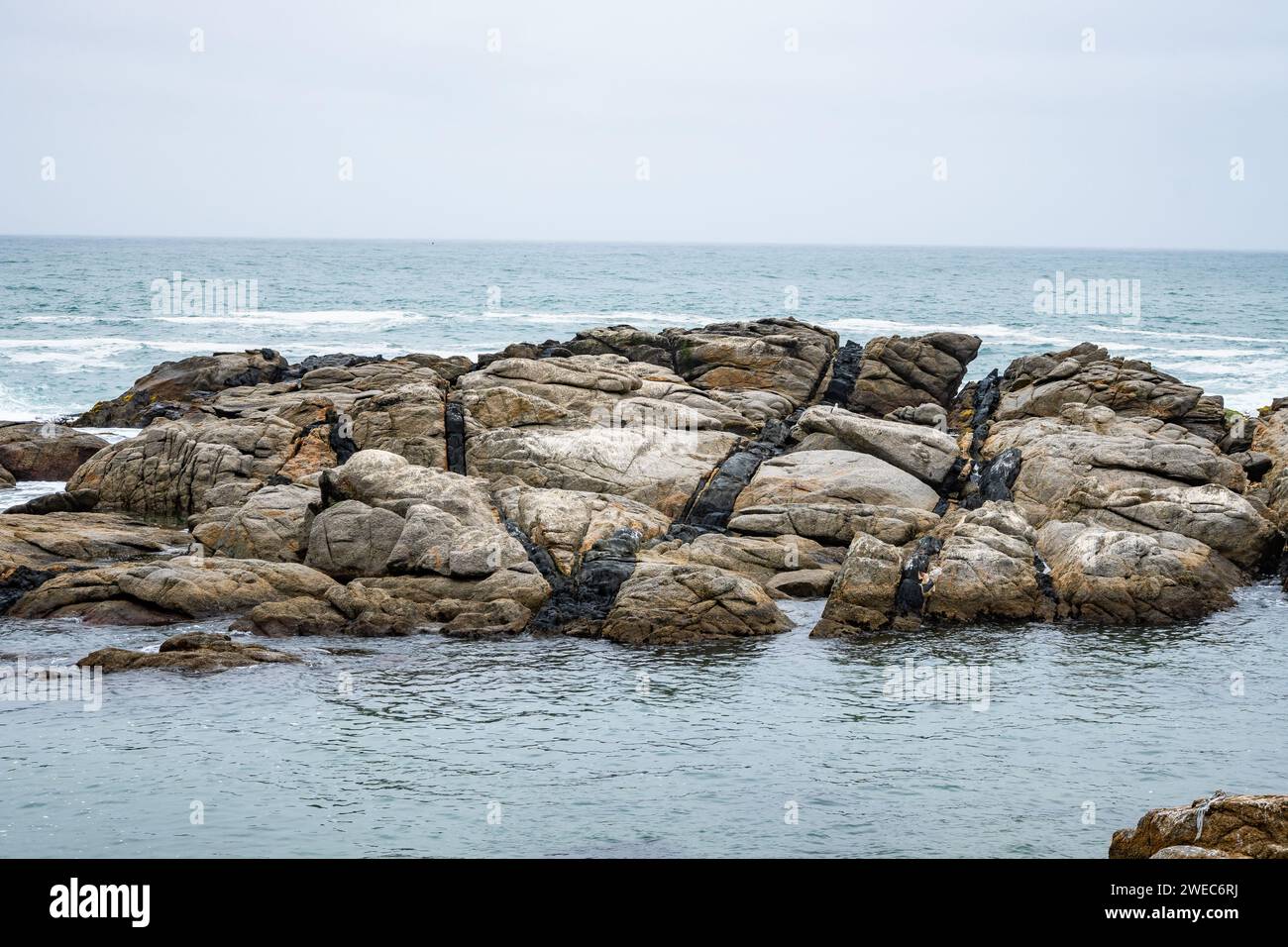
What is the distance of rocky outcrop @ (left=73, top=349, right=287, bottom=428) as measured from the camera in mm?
47438

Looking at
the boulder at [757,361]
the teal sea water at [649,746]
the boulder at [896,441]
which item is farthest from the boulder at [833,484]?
the boulder at [757,361]

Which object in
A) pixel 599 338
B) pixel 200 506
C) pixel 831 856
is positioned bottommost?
pixel 831 856

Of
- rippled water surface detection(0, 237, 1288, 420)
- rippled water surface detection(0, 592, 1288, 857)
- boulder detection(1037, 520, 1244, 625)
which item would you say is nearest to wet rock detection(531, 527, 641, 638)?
rippled water surface detection(0, 592, 1288, 857)

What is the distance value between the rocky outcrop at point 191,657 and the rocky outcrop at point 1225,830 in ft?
52.4

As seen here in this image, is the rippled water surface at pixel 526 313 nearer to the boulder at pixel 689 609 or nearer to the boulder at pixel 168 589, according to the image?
the boulder at pixel 168 589

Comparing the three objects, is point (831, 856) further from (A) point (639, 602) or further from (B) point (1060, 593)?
(B) point (1060, 593)

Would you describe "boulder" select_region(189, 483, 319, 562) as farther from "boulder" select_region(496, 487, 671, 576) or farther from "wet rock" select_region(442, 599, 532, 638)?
"wet rock" select_region(442, 599, 532, 638)

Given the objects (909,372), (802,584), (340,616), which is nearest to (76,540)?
(340,616)

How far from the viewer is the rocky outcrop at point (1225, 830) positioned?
11367 millimetres

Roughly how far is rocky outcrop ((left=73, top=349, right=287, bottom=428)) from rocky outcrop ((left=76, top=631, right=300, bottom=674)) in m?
25.0

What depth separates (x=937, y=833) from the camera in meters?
16.4
